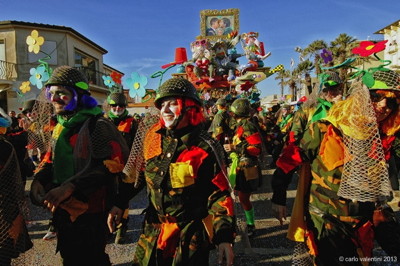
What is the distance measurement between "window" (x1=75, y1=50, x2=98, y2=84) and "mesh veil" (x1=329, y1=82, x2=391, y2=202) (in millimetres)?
23697

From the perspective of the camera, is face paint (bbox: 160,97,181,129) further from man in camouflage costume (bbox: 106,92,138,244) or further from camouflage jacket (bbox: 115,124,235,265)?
man in camouflage costume (bbox: 106,92,138,244)

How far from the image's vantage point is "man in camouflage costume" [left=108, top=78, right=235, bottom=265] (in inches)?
80.6

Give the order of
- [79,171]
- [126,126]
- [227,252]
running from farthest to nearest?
[126,126] → [79,171] → [227,252]

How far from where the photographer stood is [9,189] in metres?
2.28

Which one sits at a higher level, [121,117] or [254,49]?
[254,49]

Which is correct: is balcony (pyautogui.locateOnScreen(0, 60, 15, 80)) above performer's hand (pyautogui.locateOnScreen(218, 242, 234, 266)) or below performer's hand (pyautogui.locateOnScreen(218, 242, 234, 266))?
above

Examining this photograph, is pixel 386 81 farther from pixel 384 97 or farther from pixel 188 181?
pixel 188 181

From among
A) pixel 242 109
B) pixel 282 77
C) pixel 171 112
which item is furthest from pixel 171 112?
pixel 282 77

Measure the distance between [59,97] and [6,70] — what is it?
70.4 ft

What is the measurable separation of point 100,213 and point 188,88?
1406 mm

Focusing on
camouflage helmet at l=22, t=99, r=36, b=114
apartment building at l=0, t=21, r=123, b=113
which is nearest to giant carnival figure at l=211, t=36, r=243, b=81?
apartment building at l=0, t=21, r=123, b=113

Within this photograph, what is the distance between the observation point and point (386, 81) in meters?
2.06

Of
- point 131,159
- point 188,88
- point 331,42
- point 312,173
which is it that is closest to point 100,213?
point 131,159

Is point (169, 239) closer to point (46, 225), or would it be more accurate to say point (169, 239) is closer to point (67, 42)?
point (46, 225)
